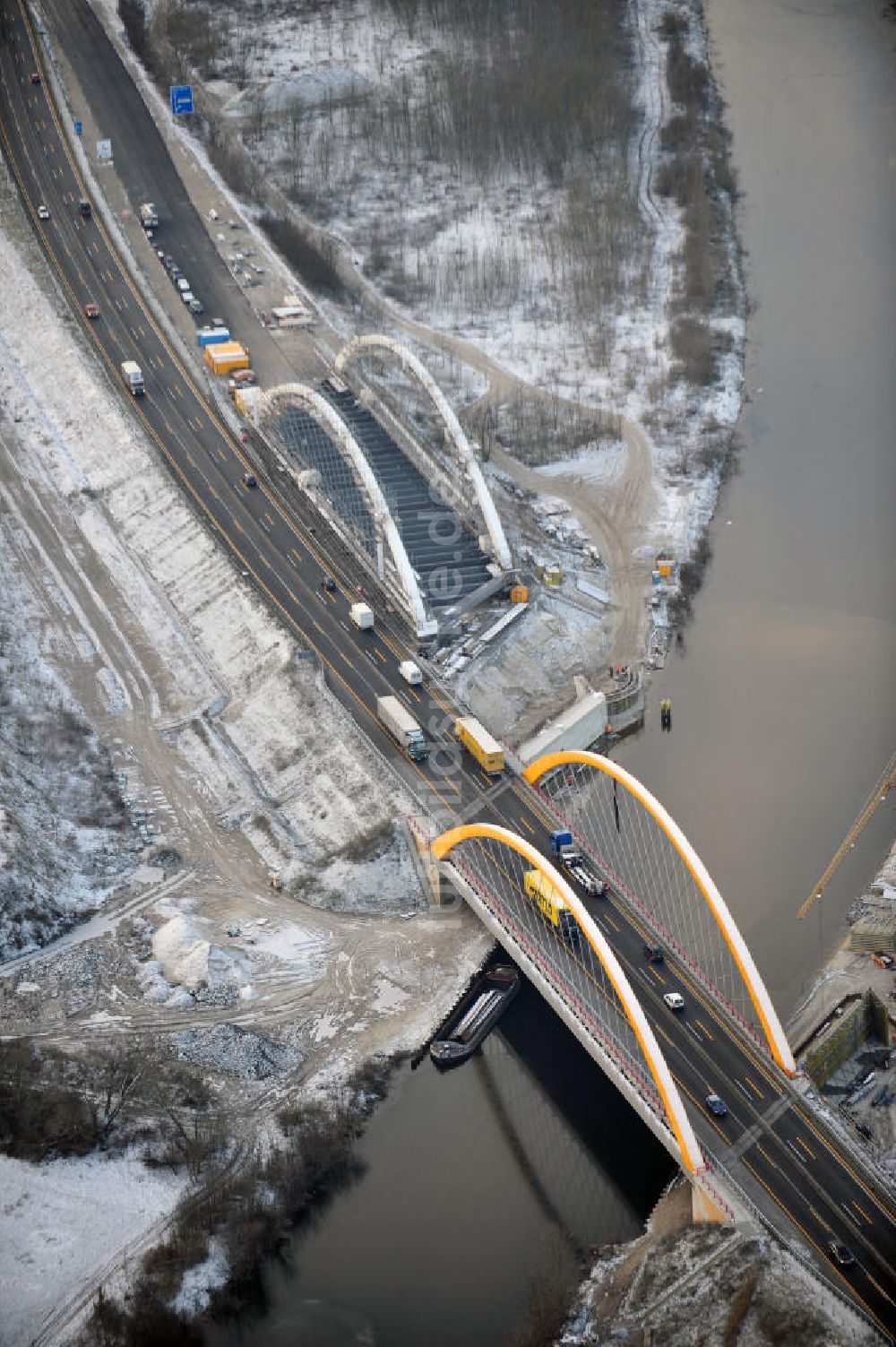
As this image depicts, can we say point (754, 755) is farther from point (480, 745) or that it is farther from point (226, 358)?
point (226, 358)

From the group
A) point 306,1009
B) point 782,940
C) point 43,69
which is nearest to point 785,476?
point 782,940

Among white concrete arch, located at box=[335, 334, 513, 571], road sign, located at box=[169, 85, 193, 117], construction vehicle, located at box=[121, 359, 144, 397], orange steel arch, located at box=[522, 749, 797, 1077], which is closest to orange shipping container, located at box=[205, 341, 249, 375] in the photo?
construction vehicle, located at box=[121, 359, 144, 397]

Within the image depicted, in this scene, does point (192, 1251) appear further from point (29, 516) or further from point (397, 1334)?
point (29, 516)

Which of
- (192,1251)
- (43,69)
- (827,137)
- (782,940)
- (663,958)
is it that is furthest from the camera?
(827,137)

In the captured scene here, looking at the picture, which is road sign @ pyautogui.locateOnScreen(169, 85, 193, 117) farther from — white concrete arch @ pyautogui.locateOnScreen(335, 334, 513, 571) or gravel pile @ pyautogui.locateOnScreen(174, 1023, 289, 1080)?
gravel pile @ pyautogui.locateOnScreen(174, 1023, 289, 1080)

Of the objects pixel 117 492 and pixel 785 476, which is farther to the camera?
pixel 785 476

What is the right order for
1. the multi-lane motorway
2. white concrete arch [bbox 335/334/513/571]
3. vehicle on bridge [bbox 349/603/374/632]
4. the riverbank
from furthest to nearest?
1. white concrete arch [bbox 335/334/513/571]
2. vehicle on bridge [bbox 349/603/374/632]
3. the multi-lane motorway
4. the riverbank
